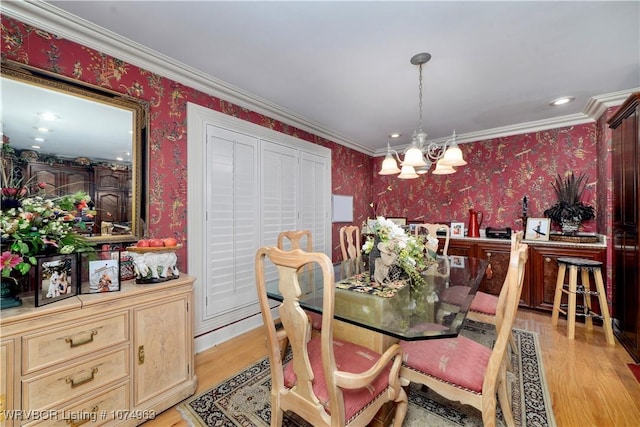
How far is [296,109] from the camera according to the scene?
310 cm

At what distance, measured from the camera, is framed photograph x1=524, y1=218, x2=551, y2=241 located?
328 centimetres

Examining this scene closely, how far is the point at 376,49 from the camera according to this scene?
1.93m

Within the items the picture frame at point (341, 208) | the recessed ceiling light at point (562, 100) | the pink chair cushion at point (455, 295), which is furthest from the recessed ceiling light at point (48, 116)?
the recessed ceiling light at point (562, 100)

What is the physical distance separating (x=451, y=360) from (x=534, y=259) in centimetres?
264

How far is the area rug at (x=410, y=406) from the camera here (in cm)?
156

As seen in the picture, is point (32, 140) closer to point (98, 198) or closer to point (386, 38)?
point (98, 198)

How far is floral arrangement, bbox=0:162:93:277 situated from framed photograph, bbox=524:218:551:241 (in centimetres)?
452

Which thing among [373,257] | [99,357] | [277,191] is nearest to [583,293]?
[373,257]

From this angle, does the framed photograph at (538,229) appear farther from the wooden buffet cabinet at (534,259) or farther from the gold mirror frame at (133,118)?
the gold mirror frame at (133,118)

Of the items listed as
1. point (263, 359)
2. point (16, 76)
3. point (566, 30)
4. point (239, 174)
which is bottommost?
point (263, 359)

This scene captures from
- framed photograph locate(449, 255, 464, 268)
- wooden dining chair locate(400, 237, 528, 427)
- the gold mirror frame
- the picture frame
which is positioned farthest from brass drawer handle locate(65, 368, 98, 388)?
the picture frame

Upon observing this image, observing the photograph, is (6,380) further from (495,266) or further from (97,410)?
(495,266)

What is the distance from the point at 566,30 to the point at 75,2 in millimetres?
3083

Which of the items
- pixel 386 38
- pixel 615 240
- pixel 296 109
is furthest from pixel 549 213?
pixel 296 109
